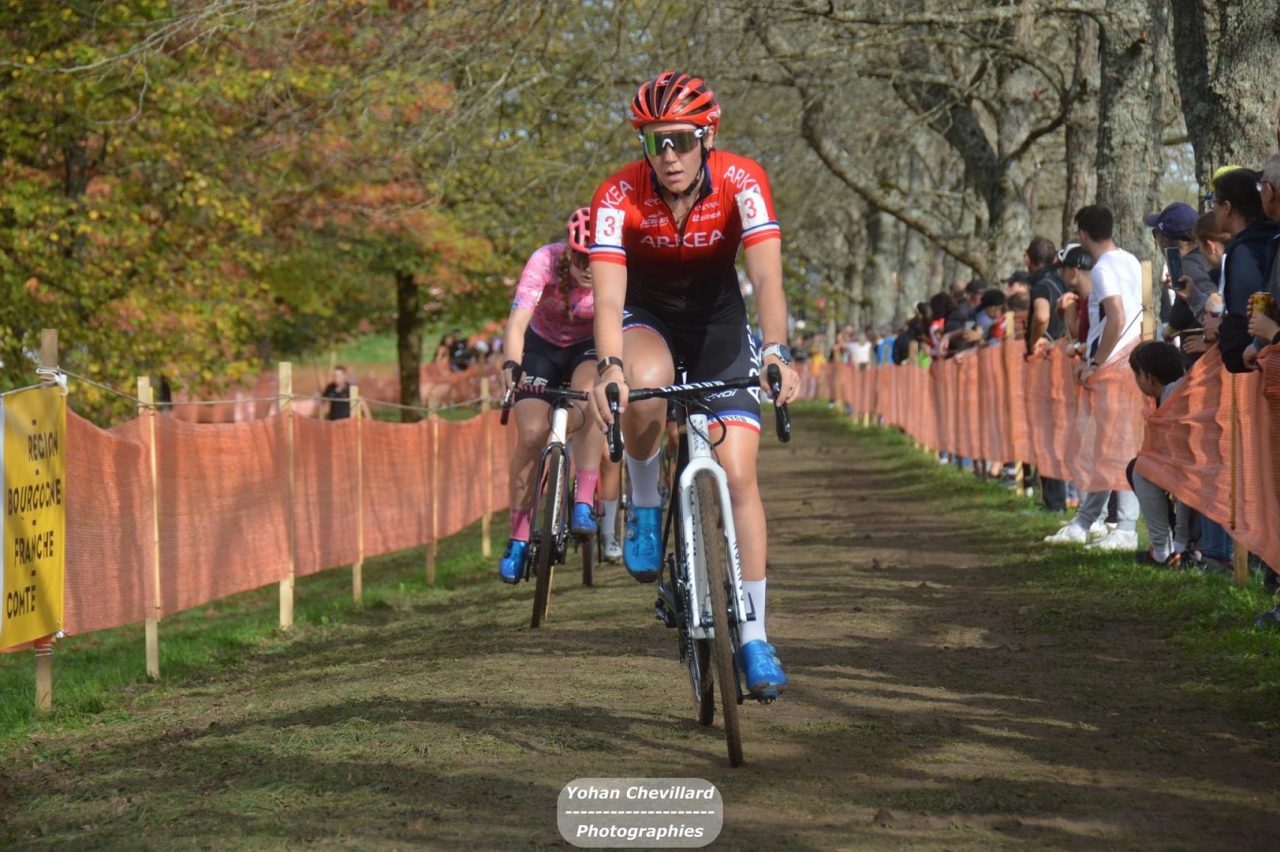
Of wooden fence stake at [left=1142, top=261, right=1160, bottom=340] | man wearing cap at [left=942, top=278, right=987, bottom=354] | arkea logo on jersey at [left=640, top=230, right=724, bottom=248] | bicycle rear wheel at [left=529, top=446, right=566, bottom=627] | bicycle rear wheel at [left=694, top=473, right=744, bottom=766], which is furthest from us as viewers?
man wearing cap at [left=942, top=278, right=987, bottom=354]

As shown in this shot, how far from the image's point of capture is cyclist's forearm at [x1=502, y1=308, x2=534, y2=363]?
31.9ft

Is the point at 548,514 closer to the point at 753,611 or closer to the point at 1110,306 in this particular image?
the point at 753,611

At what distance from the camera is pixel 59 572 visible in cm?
876

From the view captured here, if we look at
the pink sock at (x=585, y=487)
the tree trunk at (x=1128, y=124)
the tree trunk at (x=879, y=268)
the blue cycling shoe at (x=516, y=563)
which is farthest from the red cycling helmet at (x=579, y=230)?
the tree trunk at (x=879, y=268)

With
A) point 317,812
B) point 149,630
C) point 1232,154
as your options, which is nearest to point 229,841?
point 317,812

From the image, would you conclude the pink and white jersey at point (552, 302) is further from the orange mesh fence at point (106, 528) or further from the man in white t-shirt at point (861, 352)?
the man in white t-shirt at point (861, 352)

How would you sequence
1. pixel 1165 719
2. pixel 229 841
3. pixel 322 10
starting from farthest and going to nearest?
pixel 322 10 → pixel 1165 719 → pixel 229 841

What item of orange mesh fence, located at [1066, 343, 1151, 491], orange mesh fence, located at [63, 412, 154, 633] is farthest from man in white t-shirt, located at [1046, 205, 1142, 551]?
orange mesh fence, located at [63, 412, 154, 633]

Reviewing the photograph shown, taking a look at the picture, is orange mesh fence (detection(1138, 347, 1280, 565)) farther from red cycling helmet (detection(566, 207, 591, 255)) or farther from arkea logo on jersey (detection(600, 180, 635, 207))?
red cycling helmet (detection(566, 207, 591, 255))

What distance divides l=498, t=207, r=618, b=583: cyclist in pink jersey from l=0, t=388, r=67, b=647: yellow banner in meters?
2.30

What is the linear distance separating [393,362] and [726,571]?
89.4m

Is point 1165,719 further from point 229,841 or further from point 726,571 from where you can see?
point 229,841

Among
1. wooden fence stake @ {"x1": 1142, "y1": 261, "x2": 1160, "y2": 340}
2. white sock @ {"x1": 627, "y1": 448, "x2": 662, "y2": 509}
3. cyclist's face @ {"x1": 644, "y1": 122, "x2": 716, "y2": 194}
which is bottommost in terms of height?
white sock @ {"x1": 627, "y1": 448, "x2": 662, "y2": 509}

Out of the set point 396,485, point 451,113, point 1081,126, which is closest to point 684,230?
point 396,485
